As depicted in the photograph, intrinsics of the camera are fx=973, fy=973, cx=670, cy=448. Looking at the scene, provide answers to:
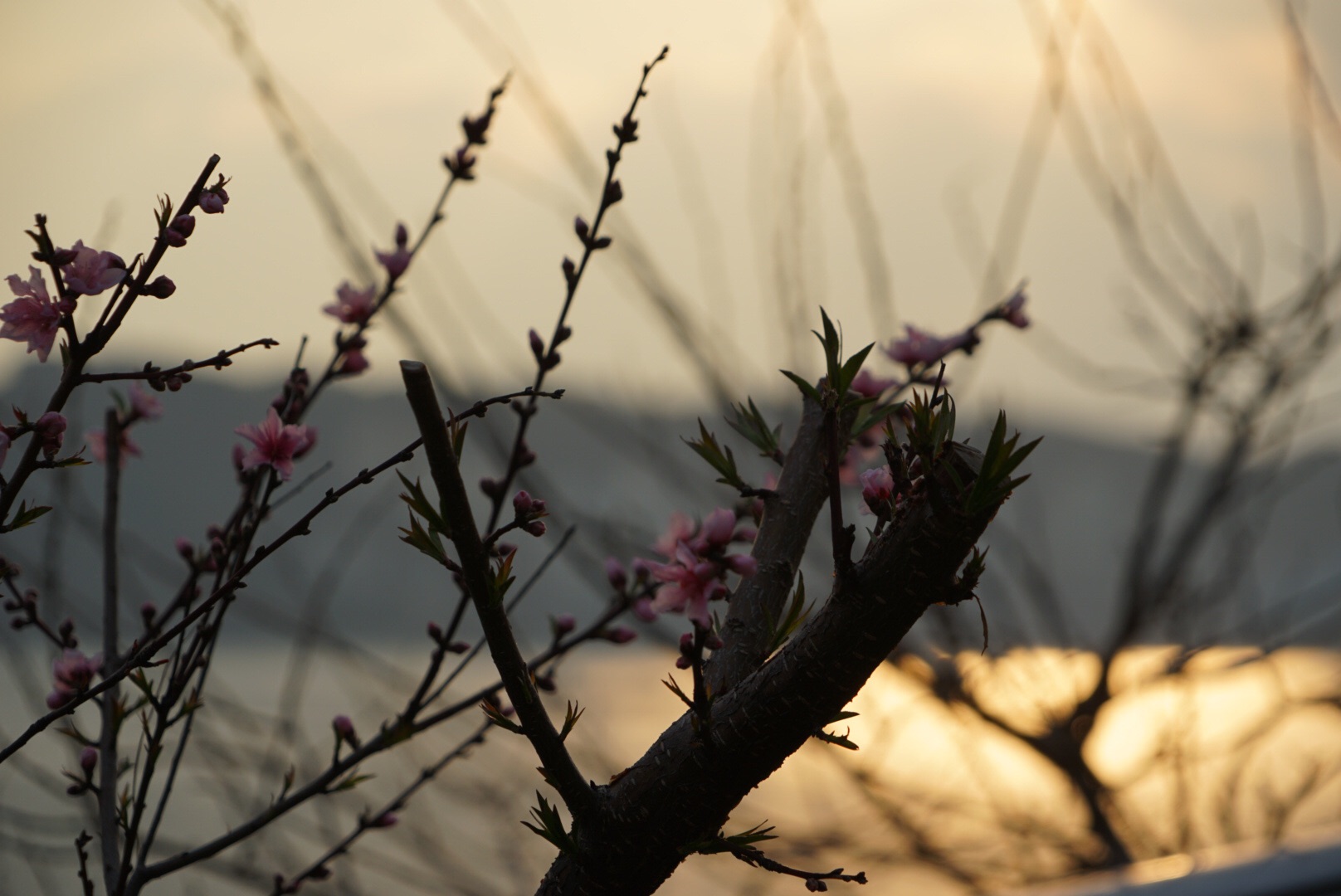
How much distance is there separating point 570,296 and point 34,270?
41 centimetres

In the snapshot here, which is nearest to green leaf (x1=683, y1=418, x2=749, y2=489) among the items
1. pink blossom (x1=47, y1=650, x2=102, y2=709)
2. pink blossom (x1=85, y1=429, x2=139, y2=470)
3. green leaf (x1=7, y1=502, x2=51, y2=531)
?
green leaf (x1=7, y1=502, x2=51, y2=531)

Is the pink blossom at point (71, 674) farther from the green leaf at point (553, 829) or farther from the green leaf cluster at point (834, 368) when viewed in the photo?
the green leaf cluster at point (834, 368)

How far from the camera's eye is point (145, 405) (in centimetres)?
93

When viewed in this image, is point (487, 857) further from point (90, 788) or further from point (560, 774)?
point (560, 774)

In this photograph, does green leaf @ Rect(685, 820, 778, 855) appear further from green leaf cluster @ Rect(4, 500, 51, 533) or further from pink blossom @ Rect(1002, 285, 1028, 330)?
pink blossom @ Rect(1002, 285, 1028, 330)

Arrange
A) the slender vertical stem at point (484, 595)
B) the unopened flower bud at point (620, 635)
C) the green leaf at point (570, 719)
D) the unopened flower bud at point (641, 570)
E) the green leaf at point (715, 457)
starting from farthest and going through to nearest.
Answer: the unopened flower bud at point (620, 635) < the unopened flower bud at point (641, 570) < the green leaf at point (715, 457) < the green leaf at point (570, 719) < the slender vertical stem at point (484, 595)

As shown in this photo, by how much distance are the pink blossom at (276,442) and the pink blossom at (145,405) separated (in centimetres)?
29

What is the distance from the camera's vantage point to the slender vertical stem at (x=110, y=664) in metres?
0.76

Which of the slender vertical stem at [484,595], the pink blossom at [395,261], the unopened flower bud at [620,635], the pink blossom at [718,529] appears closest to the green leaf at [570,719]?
the slender vertical stem at [484,595]

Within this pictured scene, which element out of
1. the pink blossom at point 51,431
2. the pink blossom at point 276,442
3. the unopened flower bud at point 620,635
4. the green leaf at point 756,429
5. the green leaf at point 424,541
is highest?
the green leaf at point 756,429

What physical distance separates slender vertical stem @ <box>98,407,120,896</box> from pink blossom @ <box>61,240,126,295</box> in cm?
38

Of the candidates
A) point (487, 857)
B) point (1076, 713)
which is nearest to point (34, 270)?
point (487, 857)

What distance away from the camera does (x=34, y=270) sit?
58 centimetres

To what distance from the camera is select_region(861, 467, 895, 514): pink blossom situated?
55cm
